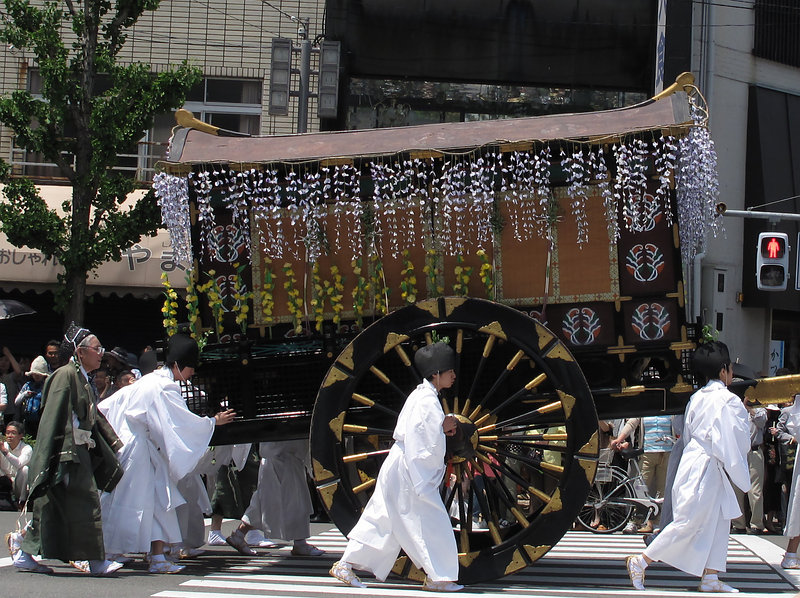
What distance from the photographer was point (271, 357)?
7.56m

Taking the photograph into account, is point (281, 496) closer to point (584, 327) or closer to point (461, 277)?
point (461, 277)

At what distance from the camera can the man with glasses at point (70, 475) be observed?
23.1ft

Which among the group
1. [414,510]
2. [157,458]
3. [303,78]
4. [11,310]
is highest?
[303,78]

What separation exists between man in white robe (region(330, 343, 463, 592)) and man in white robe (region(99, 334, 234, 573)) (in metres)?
1.43

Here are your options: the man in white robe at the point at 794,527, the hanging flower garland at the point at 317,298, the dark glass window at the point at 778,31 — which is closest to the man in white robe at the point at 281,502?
the hanging flower garland at the point at 317,298

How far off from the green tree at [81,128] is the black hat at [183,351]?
594 centimetres

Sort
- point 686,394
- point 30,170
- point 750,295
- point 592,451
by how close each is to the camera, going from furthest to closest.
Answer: point 750,295 → point 30,170 → point 686,394 → point 592,451

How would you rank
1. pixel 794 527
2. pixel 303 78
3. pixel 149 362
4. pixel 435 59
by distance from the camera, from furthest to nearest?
pixel 435 59, pixel 303 78, pixel 149 362, pixel 794 527

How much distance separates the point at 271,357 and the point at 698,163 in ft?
10.6

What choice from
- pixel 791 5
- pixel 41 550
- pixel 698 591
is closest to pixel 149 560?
pixel 41 550

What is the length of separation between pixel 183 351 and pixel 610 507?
5.36 m

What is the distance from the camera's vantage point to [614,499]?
35.6ft

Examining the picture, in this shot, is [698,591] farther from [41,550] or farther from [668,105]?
[41,550]

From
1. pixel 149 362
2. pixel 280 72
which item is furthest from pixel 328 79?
pixel 149 362
